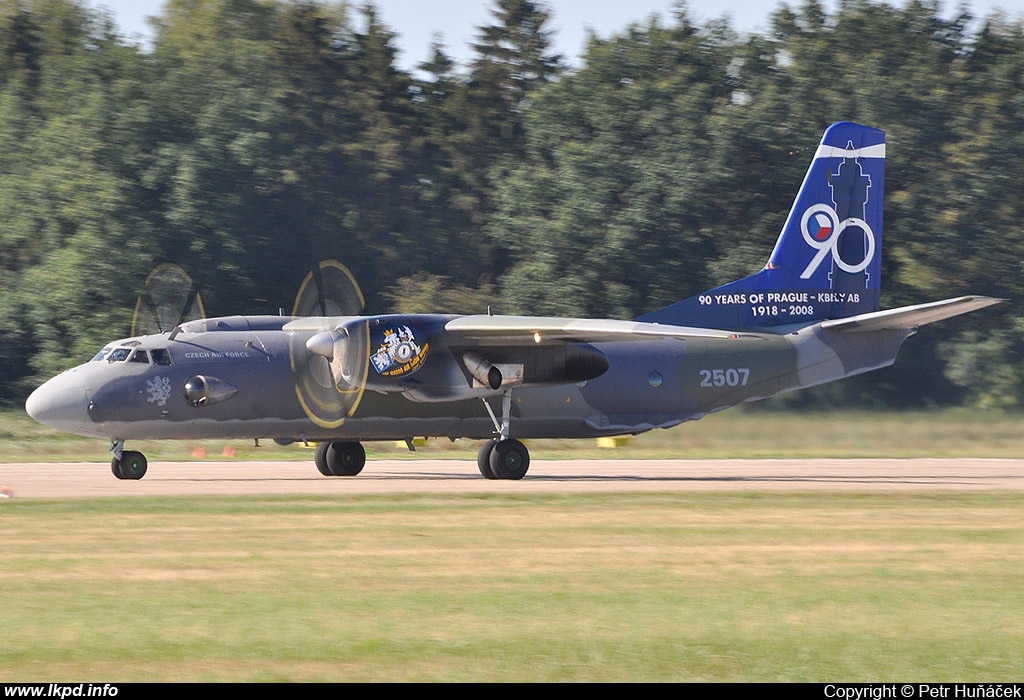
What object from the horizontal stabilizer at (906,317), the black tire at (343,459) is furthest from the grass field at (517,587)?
the black tire at (343,459)

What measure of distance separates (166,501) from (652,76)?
123ft

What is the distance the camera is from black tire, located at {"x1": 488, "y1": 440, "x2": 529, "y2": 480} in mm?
26828

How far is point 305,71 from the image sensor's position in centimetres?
5747

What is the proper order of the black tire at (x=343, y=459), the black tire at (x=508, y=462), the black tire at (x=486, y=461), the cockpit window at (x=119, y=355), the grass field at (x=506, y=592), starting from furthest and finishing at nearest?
1. the black tire at (x=343, y=459)
2. the black tire at (x=486, y=461)
3. the black tire at (x=508, y=462)
4. the cockpit window at (x=119, y=355)
5. the grass field at (x=506, y=592)

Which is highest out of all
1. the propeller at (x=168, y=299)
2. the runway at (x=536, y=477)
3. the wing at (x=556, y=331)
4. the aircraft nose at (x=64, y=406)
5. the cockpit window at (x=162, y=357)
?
the propeller at (x=168, y=299)

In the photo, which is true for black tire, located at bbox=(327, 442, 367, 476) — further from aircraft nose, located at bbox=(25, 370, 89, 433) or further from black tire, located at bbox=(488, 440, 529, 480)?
aircraft nose, located at bbox=(25, 370, 89, 433)

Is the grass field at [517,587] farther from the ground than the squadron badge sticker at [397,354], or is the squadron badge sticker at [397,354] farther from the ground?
the squadron badge sticker at [397,354]

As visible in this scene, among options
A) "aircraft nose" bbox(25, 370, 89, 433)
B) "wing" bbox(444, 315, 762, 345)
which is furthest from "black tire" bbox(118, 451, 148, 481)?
"wing" bbox(444, 315, 762, 345)

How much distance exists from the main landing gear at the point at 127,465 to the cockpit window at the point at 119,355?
5.15 ft

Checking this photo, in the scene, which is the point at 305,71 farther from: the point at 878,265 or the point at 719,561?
the point at 719,561

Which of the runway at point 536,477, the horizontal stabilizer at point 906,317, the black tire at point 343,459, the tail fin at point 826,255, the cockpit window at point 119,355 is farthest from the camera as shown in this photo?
the tail fin at point 826,255

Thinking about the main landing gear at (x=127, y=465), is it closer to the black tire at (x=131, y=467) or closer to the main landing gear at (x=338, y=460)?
the black tire at (x=131, y=467)

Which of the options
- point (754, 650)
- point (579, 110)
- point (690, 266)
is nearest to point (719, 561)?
point (754, 650)

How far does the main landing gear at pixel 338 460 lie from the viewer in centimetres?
2834
